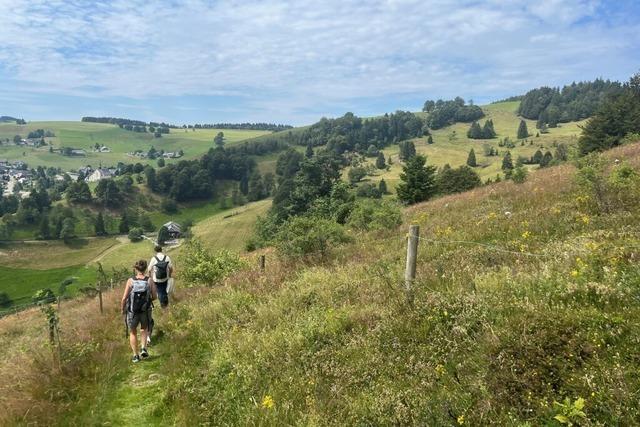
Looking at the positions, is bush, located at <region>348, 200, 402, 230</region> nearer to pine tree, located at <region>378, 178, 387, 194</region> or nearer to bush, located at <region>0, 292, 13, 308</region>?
bush, located at <region>0, 292, 13, 308</region>

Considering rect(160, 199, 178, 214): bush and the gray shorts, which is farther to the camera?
rect(160, 199, 178, 214): bush

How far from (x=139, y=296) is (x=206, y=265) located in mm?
6189

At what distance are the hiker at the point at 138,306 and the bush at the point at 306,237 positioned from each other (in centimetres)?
541

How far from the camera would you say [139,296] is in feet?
31.5

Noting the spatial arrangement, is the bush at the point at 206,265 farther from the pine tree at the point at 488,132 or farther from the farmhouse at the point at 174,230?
the pine tree at the point at 488,132

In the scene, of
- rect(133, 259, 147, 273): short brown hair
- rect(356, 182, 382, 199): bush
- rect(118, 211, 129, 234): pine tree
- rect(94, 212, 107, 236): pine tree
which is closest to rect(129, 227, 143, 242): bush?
rect(118, 211, 129, 234): pine tree

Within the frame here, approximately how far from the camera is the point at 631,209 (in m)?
11.1

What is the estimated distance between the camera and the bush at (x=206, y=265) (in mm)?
15570

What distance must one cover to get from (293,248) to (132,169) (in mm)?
198932

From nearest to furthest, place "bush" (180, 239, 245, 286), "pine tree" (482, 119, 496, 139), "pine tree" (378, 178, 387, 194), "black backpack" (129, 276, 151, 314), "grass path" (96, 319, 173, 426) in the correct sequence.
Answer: "grass path" (96, 319, 173, 426)
"black backpack" (129, 276, 151, 314)
"bush" (180, 239, 245, 286)
"pine tree" (378, 178, 387, 194)
"pine tree" (482, 119, 496, 139)

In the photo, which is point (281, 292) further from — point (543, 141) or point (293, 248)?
point (543, 141)

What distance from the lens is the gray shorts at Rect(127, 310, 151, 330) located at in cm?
930

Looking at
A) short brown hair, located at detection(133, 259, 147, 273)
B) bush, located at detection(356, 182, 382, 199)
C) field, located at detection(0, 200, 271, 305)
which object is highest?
short brown hair, located at detection(133, 259, 147, 273)

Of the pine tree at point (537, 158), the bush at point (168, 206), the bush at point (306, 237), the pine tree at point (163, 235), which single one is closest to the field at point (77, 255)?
the pine tree at point (163, 235)
